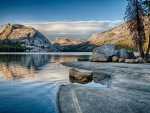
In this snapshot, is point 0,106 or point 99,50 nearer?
point 0,106

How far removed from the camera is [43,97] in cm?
1273

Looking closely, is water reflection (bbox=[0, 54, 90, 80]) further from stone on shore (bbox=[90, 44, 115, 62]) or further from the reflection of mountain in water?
stone on shore (bbox=[90, 44, 115, 62])

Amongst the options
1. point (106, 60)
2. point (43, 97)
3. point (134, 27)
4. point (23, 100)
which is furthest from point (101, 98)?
point (134, 27)

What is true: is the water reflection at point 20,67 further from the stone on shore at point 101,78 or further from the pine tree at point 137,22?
the pine tree at point 137,22

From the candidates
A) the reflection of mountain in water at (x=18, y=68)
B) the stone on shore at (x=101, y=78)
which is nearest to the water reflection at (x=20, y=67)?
the reflection of mountain in water at (x=18, y=68)

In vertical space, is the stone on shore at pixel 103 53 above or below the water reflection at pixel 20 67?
above

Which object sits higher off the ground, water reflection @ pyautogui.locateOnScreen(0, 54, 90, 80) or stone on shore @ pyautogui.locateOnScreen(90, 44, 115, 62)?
stone on shore @ pyautogui.locateOnScreen(90, 44, 115, 62)

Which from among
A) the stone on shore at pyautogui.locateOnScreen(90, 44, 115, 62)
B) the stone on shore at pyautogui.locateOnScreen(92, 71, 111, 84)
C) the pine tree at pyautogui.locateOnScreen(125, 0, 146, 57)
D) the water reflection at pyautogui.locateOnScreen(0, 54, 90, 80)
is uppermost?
the pine tree at pyautogui.locateOnScreen(125, 0, 146, 57)

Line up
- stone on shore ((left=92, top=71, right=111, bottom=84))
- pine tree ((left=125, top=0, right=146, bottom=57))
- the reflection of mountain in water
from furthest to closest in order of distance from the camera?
pine tree ((left=125, top=0, right=146, bottom=57))
the reflection of mountain in water
stone on shore ((left=92, top=71, right=111, bottom=84))

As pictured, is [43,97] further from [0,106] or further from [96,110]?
[96,110]

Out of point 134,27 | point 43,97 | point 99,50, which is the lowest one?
point 43,97

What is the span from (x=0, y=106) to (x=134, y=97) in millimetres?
8482

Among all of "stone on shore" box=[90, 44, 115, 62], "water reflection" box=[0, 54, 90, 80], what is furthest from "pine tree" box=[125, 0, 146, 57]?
"water reflection" box=[0, 54, 90, 80]

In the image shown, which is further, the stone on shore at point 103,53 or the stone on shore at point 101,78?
the stone on shore at point 103,53
